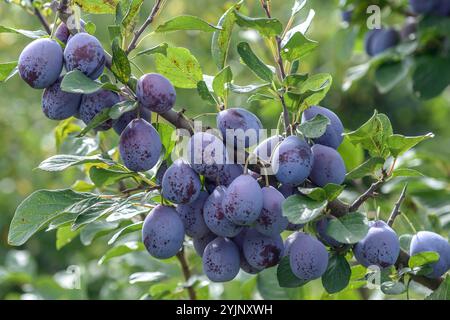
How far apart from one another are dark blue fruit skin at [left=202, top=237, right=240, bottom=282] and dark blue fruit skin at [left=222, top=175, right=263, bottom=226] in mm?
80

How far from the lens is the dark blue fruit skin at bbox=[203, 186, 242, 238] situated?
79cm

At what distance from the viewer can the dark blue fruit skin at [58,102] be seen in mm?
819

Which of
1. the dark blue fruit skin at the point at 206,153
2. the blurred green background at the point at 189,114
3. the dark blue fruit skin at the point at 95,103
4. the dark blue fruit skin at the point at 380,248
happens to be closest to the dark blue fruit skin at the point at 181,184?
the dark blue fruit skin at the point at 206,153

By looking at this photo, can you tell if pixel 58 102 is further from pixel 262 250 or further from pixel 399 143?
pixel 399 143

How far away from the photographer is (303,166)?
768 millimetres

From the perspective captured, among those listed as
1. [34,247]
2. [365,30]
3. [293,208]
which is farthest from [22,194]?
[293,208]

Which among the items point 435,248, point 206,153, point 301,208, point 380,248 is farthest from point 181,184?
point 435,248

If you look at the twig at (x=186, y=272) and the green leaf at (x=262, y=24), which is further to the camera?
the twig at (x=186, y=272)

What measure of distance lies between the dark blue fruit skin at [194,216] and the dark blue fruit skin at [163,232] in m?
0.01

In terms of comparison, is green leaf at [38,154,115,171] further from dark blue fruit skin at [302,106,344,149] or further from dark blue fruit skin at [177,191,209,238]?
dark blue fruit skin at [302,106,344,149]

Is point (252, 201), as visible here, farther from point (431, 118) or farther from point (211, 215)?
point (431, 118)

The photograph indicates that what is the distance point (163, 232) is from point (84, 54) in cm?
24

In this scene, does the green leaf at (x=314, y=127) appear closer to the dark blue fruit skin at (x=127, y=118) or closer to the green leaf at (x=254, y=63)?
the green leaf at (x=254, y=63)
